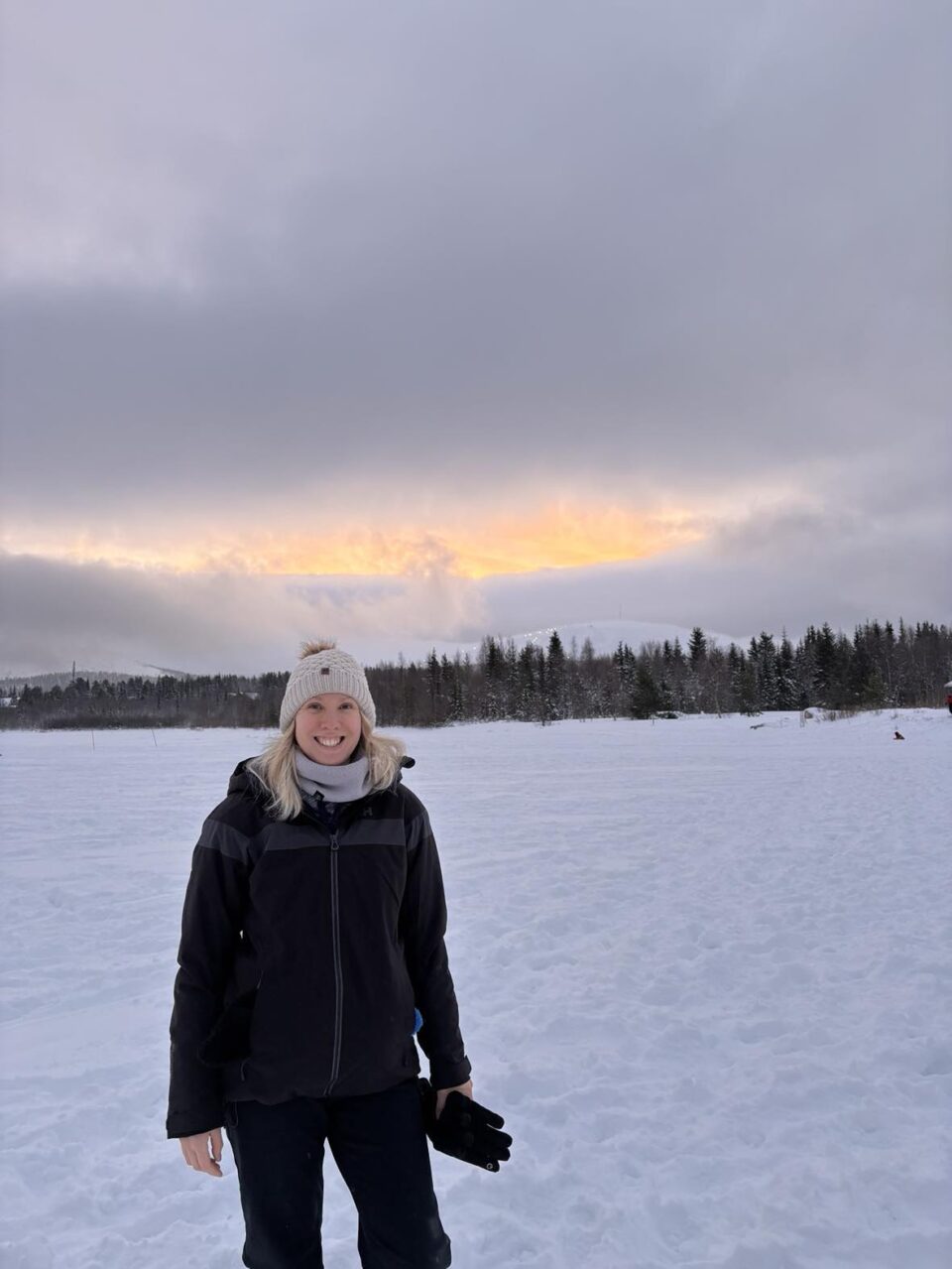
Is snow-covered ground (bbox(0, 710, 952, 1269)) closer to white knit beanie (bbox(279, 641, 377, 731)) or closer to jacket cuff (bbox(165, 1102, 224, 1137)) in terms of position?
jacket cuff (bbox(165, 1102, 224, 1137))

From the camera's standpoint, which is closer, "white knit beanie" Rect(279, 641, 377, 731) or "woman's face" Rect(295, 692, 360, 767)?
"woman's face" Rect(295, 692, 360, 767)

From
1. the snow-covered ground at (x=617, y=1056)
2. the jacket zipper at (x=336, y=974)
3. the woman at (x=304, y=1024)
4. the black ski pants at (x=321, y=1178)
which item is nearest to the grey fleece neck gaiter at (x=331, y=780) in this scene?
the woman at (x=304, y=1024)

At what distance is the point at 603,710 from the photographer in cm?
8038

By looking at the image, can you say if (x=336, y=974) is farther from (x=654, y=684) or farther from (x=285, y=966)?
(x=654, y=684)

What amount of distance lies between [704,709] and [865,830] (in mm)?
69888

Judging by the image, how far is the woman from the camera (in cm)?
218

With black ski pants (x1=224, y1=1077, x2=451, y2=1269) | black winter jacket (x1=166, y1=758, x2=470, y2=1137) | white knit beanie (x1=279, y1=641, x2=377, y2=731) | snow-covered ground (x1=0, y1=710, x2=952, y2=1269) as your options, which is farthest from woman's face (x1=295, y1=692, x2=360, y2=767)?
snow-covered ground (x1=0, y1=710, x2=952, y2=1269)

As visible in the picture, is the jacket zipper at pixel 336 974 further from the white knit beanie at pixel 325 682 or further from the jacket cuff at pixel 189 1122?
the white knit beanie at pixel 325 682

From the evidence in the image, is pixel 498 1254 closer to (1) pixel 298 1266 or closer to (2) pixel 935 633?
(1) pixel 298 1266

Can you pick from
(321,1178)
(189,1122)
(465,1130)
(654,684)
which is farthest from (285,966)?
(654,684)

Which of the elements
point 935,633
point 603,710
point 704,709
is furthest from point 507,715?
point 935,633

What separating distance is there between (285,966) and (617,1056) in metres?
3.12

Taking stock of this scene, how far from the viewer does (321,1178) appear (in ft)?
7.33

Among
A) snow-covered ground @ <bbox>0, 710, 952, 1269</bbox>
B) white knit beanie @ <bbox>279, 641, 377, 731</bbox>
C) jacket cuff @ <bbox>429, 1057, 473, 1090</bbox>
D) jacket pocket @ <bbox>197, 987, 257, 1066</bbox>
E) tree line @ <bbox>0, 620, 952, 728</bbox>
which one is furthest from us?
tree line @ <bbox>0, 620, 952, 728</bbox>
